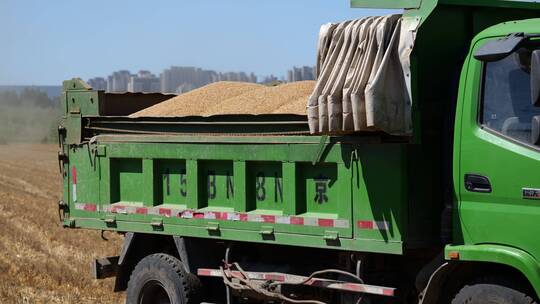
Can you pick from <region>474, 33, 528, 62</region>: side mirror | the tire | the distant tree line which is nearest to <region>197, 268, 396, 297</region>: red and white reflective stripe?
the tire

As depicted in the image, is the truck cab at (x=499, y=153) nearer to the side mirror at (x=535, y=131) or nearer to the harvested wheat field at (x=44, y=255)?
the side mirror at (x=535, y=131)

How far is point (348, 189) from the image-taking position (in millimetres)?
7746

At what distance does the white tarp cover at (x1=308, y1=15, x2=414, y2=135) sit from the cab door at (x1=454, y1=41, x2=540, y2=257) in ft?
1.44

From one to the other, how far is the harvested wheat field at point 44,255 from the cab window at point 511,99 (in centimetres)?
591

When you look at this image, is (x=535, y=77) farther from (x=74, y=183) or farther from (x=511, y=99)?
(x=74, y=183)

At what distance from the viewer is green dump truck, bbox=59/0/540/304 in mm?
6730

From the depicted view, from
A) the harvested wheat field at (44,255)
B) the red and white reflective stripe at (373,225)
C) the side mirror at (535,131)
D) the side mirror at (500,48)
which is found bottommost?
the harvested wheat field at (44,255)

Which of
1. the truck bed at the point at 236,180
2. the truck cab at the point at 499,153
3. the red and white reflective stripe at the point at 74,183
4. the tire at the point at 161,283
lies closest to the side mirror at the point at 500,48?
the truck cab at the point at 499,153

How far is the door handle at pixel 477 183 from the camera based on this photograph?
6.79m

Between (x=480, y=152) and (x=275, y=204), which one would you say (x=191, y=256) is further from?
(x=480, y=152)

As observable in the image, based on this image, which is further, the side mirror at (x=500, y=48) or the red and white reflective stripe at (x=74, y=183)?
the red and white reflective stripe at (x=74, y=183)

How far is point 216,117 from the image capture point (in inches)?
353

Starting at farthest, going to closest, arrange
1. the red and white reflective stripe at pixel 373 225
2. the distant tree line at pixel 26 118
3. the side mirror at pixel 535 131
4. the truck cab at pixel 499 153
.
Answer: the distant tree line at pixel 26 118 → the red and white reflective stripe at pixel 373 225 → the truck cab at pixel 499 153 → the side mirror at pixel 535 131

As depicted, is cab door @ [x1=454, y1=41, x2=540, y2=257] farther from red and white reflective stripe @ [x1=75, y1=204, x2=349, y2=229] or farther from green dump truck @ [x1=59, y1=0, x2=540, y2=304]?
red and white reflective stripe @ [x1=75, y1=204, x2=349, y2=229]
